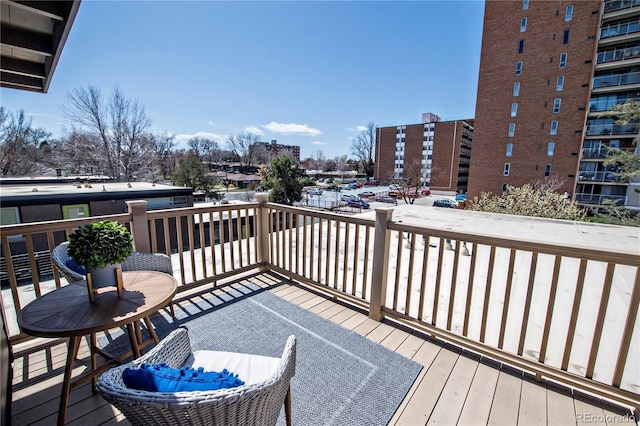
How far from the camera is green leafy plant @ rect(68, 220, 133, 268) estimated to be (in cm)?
147

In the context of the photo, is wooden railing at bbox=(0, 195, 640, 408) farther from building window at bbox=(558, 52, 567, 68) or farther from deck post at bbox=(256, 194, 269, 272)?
building window at bbox=(558, 52, 567, 68)

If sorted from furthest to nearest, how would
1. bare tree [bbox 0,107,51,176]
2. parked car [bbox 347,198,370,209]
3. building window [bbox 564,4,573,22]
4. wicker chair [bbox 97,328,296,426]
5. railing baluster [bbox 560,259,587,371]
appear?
parked car [bbox 347,198,370,209] → building window [bbox 564,4,573,22] → bare tree [bbox 0,107,51,176] → railing baluster [bbox 560,259,587,371] → wicker chair [bbox 97,328,296,426]

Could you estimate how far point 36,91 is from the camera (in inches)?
108

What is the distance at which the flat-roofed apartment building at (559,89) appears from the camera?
1812 cm

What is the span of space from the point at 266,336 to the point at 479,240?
189 centimetres

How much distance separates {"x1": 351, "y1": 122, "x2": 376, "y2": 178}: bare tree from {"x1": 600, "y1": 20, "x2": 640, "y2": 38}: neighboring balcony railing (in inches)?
1127

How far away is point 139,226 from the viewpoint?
2590mm

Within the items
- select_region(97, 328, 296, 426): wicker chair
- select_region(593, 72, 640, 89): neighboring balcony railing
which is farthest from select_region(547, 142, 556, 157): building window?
select_region(97, 328, 296, 426): wicker chair

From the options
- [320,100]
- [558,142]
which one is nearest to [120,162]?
→ [320,100]

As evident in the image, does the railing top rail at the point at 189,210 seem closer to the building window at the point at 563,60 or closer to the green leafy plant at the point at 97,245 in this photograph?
the green leafy plant at the point at 97,245

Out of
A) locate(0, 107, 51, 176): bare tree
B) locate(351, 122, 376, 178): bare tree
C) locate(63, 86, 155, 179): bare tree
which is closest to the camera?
locate(0, 107, 51, 176): bare tree

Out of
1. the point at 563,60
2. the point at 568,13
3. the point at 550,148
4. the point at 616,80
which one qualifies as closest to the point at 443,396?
the point at 550,148

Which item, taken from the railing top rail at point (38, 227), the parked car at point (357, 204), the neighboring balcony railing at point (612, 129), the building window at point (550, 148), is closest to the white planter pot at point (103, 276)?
the railing top rail at point (38, 227)

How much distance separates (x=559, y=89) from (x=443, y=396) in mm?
26350
